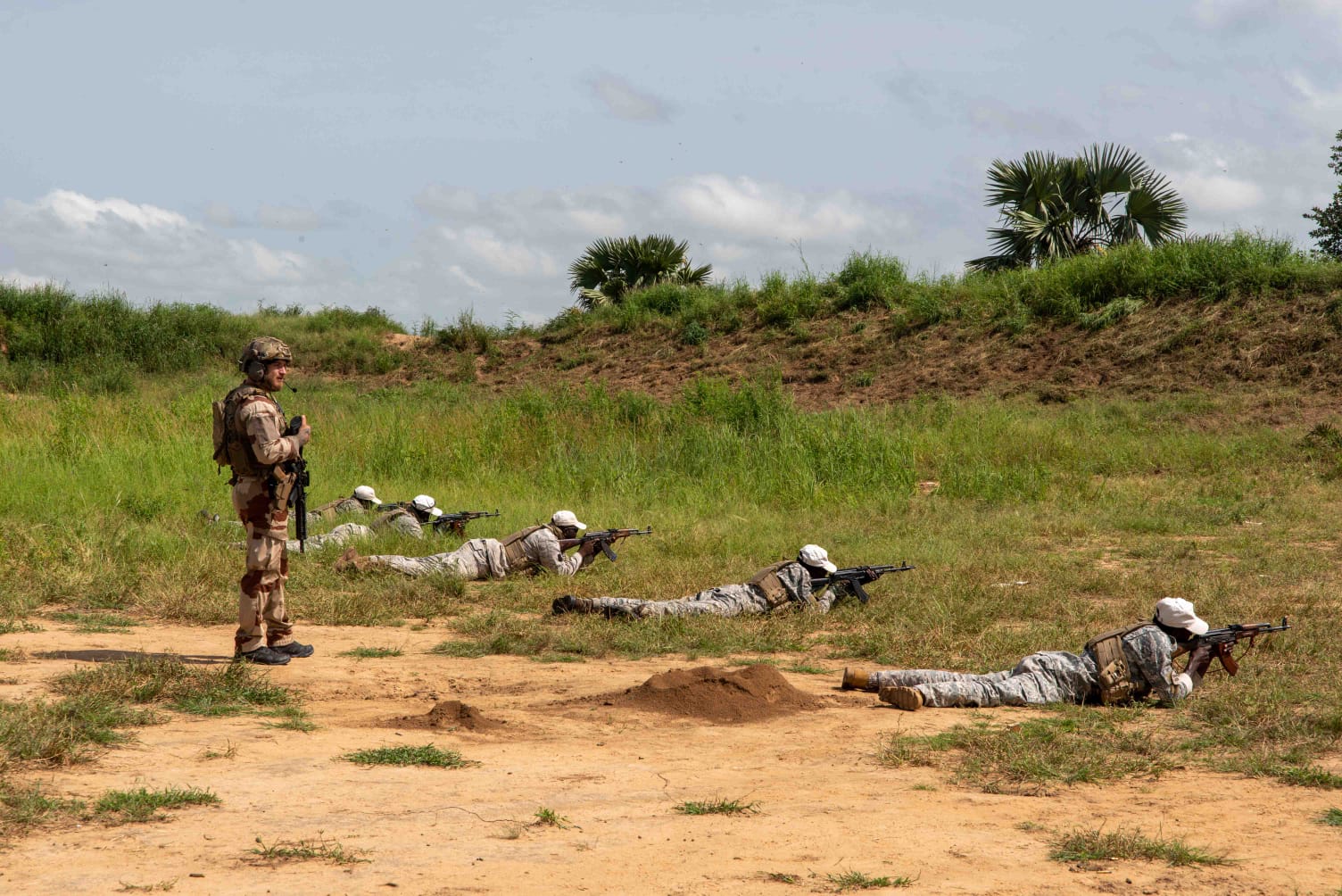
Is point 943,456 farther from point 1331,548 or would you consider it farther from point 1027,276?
point 1027,276

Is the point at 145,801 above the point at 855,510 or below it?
below

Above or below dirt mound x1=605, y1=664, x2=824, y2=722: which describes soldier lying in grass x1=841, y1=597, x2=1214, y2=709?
above

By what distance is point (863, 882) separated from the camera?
3.91 m

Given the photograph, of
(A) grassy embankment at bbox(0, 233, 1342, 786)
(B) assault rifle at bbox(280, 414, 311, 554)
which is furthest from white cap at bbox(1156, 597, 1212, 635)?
(B) assault rifle at bbox(280, 414, 311, 554)

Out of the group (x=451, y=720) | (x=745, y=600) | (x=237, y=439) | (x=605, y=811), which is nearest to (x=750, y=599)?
(x=745, y=600)

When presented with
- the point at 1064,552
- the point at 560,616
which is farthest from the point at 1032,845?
the point at 1064,552

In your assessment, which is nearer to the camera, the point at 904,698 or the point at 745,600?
the point at 904,698

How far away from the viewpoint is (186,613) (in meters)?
8.44

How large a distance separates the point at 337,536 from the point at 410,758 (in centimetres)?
604

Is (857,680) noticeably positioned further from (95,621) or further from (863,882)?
(95,621)

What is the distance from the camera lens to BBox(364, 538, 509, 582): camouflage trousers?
9633 mm

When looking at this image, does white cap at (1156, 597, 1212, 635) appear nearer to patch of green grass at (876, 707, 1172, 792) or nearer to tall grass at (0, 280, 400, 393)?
patch of green grass at (876, 707, 1172, 792)

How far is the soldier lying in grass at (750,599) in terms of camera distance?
8.34 metres

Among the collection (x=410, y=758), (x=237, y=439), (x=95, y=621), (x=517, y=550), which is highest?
(x=237, y=439)
